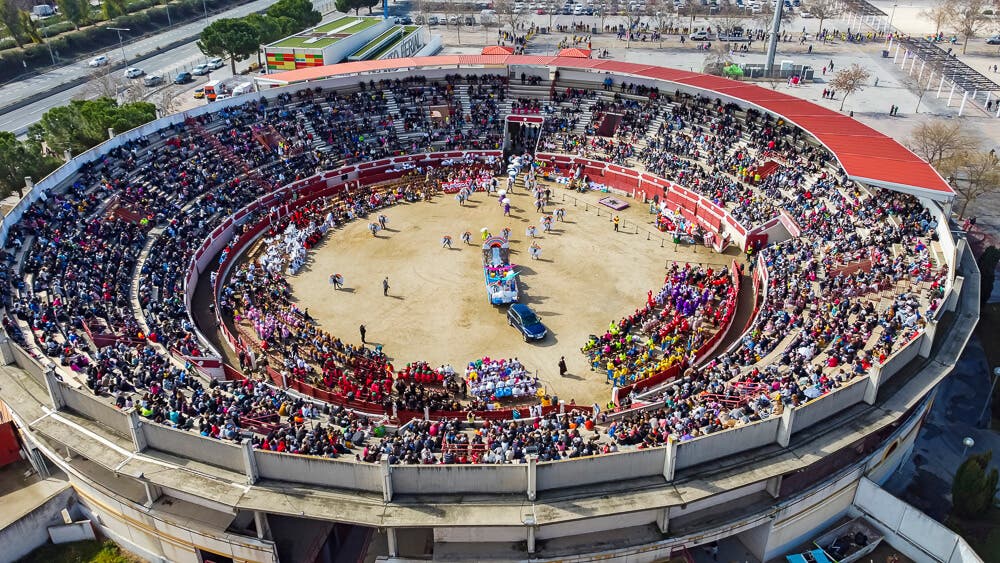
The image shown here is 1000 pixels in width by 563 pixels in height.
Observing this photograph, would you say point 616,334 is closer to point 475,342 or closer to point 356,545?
point 475,342

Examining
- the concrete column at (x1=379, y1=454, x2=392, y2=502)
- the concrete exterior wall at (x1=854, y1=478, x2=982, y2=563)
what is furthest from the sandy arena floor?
the concrete column at (x1=379, y1=454, x2=392, y2=502)

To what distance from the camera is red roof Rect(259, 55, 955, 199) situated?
157 feet

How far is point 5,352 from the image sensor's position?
3534 centimetres

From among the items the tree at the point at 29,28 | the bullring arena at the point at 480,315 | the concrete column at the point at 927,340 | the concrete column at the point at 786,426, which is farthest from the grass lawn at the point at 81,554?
the tree at the point at 29,28

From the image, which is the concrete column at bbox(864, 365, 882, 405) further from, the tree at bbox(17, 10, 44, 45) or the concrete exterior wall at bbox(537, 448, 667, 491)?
the tree at bbox(17, 10, 44, 45)

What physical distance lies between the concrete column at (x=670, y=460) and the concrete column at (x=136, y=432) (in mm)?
20448

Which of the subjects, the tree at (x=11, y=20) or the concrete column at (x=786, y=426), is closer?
the concrete column at (x=786, y=426)

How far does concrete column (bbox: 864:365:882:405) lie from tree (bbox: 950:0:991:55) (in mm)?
109264

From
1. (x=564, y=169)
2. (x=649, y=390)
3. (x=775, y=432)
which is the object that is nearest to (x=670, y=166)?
(x=564, y=169)

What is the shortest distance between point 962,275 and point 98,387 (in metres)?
44.4

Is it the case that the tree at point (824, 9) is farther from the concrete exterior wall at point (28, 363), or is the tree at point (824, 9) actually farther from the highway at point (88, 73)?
the concrete exterior wall at point (28, 363)

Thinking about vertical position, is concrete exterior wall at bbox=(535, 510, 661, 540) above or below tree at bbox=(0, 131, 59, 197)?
below

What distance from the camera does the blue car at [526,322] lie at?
46.5m

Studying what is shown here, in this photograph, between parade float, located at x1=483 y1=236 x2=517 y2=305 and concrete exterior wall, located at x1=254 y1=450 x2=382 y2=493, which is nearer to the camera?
concrete exterior wall, located at x1=254 y1=450 x2=382 y2=493
